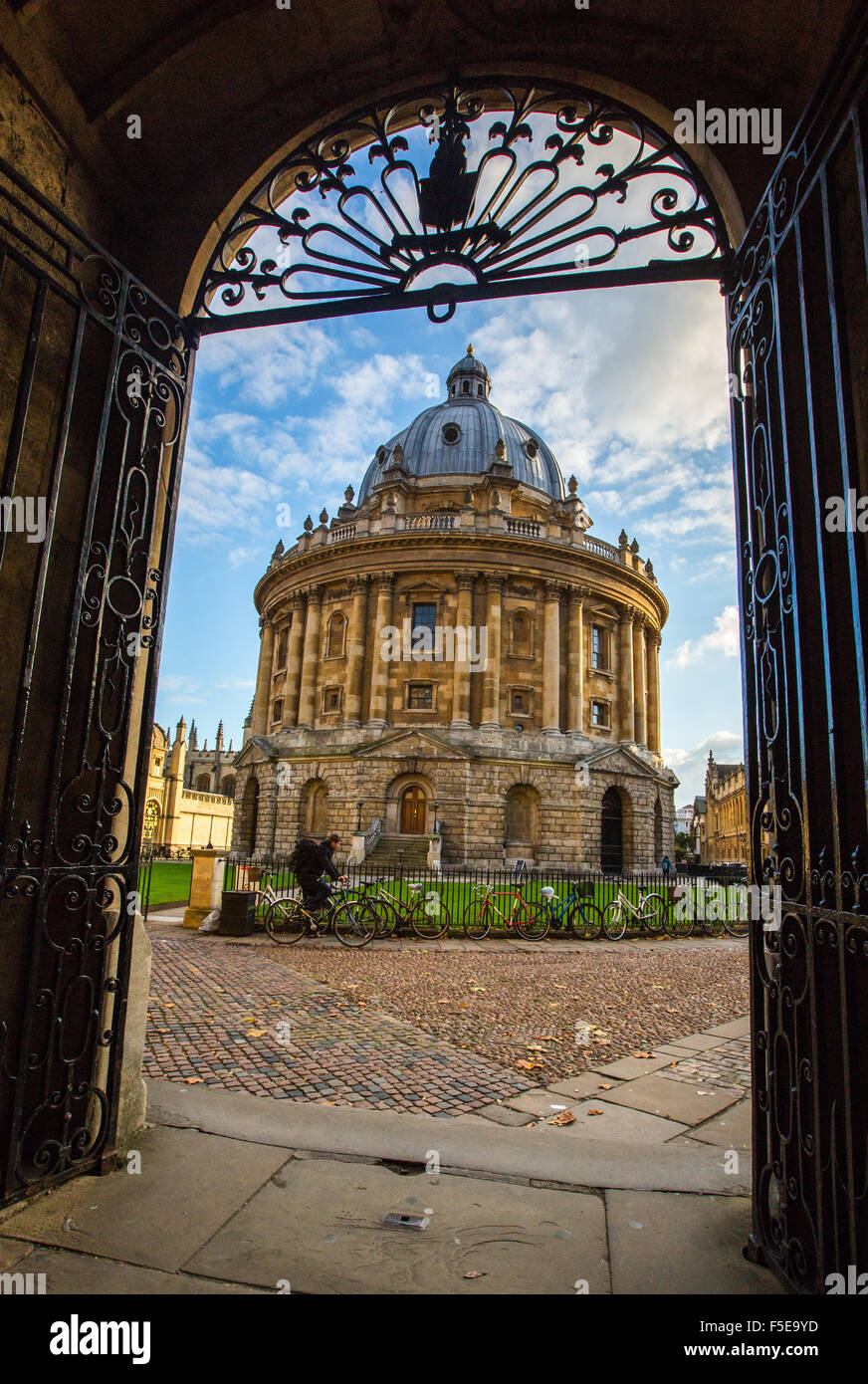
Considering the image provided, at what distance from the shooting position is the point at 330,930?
13578 millimetres

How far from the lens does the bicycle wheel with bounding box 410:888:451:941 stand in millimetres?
13875

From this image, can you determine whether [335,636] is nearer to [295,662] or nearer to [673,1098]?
[295,662]

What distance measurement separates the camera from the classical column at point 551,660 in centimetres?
3744

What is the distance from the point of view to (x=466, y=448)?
46906 mm

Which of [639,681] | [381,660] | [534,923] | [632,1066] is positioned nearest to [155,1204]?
[632,1066]

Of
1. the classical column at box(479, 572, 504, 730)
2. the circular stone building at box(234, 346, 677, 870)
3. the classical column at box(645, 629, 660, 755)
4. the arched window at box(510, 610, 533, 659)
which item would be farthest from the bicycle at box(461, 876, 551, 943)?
the classical column at box(645, 629, 660, 755)

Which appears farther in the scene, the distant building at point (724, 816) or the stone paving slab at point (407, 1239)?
the distant building at point (724, 816)

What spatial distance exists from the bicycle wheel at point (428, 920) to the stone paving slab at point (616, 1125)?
9225 millimetres

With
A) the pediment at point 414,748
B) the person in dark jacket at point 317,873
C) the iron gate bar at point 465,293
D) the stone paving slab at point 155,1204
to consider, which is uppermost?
the pediment at point 414,748

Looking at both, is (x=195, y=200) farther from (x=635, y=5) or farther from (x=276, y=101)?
(x=635, y=5)

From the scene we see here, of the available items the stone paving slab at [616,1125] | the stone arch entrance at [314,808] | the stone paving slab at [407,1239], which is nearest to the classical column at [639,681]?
the stone arch entrance at [314,808]

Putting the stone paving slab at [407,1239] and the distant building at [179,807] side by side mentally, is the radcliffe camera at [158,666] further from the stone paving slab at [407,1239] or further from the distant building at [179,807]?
the distant building at [179,807]

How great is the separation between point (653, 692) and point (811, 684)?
43.6m
